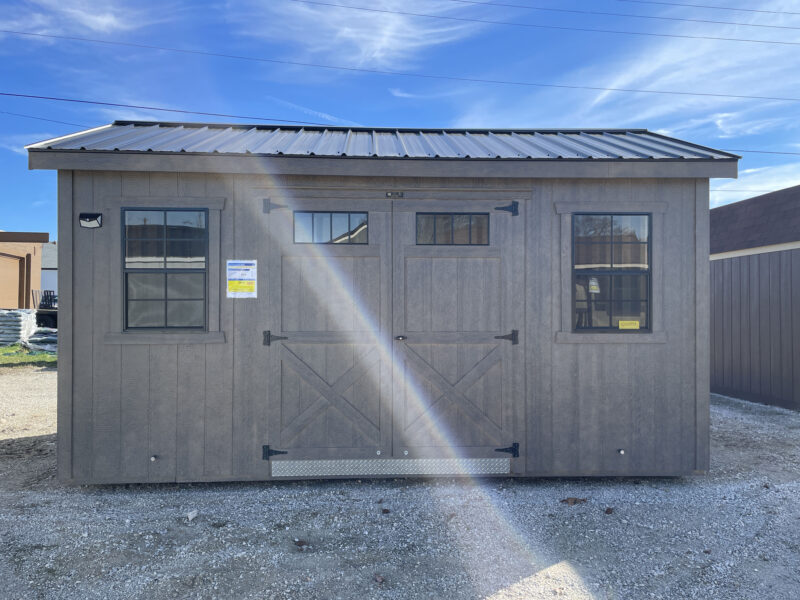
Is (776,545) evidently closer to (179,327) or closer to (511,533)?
(511,533)

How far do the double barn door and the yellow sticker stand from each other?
0.16m

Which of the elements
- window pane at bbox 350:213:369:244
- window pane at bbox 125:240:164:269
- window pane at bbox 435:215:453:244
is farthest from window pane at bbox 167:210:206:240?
window pane at bbox 435:215:453:244

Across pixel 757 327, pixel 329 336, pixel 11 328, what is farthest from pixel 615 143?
pixel 11 328

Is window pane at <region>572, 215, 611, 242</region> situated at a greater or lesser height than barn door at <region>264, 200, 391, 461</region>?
greater

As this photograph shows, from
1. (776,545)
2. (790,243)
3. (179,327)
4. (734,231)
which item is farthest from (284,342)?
(734,231)

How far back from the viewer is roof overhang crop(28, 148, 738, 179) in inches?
155

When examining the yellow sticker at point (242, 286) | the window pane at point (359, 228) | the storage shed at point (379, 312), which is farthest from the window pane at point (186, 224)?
the window pane at point (359, 228)

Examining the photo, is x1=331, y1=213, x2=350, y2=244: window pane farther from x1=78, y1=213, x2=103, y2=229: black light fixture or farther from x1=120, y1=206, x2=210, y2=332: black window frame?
x1=78, y1=213, x2=103, y2=229: black light fixture

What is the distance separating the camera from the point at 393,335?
4.20m

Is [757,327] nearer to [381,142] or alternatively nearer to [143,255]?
[381,142]

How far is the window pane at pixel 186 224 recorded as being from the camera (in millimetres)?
4098

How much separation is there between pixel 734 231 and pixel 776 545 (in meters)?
7.10

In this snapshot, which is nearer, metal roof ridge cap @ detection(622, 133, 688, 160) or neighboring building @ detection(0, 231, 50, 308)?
metal roof ridge cap @ detection(622, 133, 688, 160)

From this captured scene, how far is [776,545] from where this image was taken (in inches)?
125
